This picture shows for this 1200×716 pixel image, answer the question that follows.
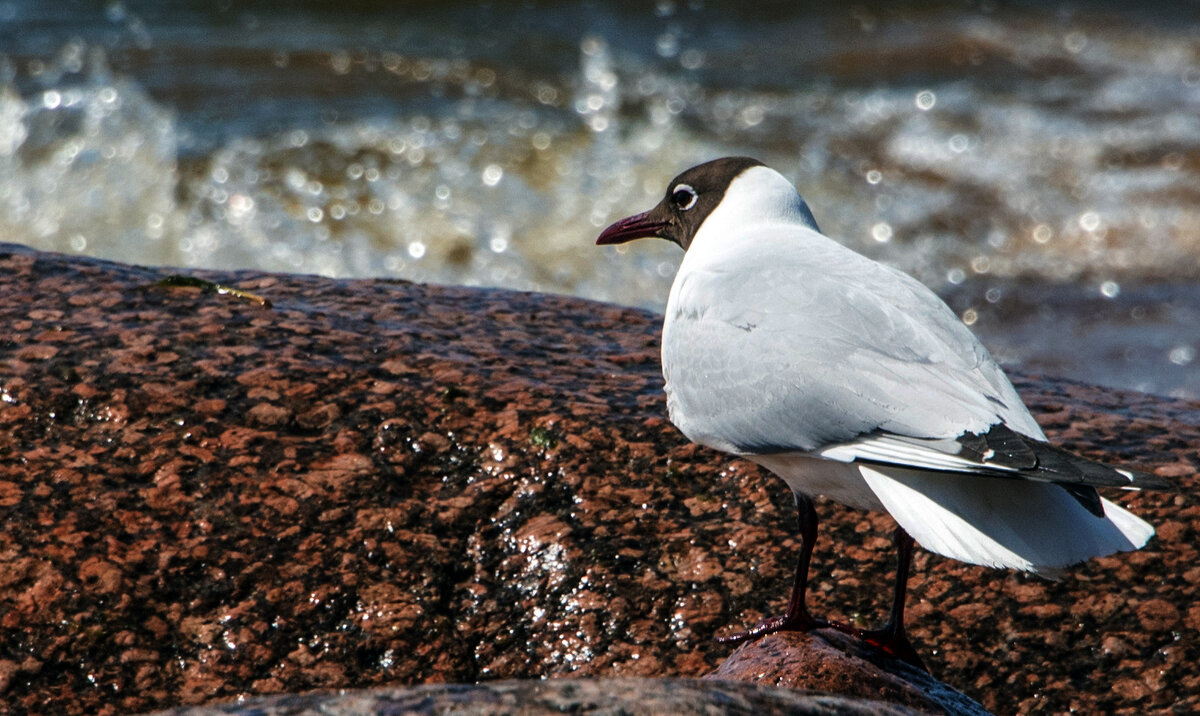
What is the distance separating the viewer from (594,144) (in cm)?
1288

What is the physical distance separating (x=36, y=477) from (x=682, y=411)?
1912 mm

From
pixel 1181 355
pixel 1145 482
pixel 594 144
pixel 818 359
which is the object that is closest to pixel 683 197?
pixel 818 359

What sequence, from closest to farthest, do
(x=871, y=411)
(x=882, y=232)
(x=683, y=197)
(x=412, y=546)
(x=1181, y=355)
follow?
(x=871, y=411), (x=412, y=546), (x=683, y=197), (x=1181, y=355), (x=882, y=232)

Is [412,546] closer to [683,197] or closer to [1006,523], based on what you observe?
[683,197]

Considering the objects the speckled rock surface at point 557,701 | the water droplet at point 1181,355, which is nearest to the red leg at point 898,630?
the speckled rock surface at point 557,701

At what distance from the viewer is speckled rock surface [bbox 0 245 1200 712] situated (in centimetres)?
376

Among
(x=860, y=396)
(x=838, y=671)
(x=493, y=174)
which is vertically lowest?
(x=838, y=671)

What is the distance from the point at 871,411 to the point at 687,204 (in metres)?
1.63

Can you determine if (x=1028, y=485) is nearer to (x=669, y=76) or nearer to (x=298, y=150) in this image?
(x=298, y=150)

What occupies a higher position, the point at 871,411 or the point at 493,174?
the point at 493,174

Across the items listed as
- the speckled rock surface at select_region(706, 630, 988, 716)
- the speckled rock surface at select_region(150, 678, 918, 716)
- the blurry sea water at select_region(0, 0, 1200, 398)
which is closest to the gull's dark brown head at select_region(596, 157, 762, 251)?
the speckled rock surface at select_region(706, 630, 988, 716)

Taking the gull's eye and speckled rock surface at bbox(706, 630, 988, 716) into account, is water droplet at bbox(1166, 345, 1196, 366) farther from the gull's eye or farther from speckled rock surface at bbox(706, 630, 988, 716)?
speckled rock surface at bbox(706, 630, 988, 716)

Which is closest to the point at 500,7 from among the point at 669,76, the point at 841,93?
the point at 669,76

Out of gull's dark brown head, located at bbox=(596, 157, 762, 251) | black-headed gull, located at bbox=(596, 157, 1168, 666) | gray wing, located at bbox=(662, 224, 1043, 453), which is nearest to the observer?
black-headed gull, located at bbox=(596, 157, 1168, 666)
